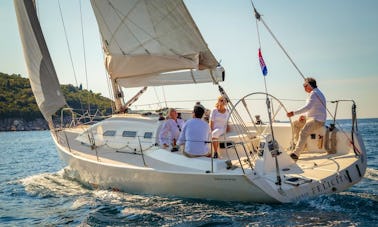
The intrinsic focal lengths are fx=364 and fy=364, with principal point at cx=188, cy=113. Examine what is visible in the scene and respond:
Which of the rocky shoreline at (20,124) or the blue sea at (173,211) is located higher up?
the rocky shoreline at (20,124)

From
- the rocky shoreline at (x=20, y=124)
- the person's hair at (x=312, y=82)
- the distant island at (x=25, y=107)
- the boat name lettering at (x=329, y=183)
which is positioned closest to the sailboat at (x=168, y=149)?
the boat name lettering at (x=329, y=183)

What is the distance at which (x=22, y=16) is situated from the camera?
39.4 ft

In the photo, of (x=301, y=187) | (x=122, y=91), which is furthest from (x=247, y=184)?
(x=122, y=91)

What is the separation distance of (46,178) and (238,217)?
8439 millimetres

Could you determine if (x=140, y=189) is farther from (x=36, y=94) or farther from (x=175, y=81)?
(x=36, y=94)

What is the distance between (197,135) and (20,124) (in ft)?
323

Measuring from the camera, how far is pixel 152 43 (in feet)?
29.1

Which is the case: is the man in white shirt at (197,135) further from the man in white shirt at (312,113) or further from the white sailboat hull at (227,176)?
the man in white shirt at (312,113)

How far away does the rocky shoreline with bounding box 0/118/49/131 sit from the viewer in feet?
307

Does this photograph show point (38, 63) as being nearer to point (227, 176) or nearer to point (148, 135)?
point (148, 135)

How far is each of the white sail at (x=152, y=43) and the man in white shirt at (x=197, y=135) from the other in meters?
2.12

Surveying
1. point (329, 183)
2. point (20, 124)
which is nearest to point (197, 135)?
point (329, 183)

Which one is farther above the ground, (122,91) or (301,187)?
(122,91)

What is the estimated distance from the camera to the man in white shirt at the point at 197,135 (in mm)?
6641
